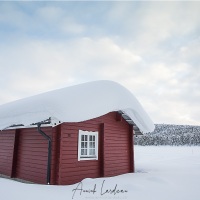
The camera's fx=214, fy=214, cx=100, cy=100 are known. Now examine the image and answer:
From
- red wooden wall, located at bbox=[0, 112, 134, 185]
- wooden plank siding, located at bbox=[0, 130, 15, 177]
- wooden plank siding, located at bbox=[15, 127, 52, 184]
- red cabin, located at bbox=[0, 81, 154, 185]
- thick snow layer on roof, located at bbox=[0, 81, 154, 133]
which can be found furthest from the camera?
wooden plank siding, located at bbox=[0, 130, 15, 177]

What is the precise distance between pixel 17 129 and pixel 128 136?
560cm

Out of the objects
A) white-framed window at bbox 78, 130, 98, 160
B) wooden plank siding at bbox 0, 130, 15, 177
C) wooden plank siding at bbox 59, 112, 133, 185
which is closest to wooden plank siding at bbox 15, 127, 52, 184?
wooden plank siding at bbox 0, 130, 15, 177

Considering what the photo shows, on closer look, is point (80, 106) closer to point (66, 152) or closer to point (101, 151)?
point (66, 152)

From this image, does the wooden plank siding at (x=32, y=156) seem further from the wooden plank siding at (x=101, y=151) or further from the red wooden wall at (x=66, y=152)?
the wooden plank siding at (x=101, y=151)

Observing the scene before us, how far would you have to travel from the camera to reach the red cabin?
7.66 meters

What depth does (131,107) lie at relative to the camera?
31.1ft

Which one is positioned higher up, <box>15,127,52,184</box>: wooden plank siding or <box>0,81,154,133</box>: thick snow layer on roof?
<box>0,81,154,133</box>: thick snow layer on roof

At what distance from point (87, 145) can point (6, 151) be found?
4.28 metres

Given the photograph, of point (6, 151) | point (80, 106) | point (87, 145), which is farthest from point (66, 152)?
point (6, 151)

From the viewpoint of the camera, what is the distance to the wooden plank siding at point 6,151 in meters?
9.88

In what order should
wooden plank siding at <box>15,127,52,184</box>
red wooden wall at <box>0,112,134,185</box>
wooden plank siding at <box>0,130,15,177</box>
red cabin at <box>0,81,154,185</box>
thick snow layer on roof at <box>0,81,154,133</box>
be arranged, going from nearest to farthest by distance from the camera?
thick snow layer on roof at <box>0,81,154,133</box> < red cabin at <box>0,81,154,185</box> < red wooden wall at <box>0,112,134,185</box> < wooden plank siding at <box>15,127,52,184</box> < wooden plank siding at <box>0,130,15,177</box>

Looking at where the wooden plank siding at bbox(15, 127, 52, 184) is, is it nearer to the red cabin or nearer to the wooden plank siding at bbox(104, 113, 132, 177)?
the red cabin

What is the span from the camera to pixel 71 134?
838 centimetres

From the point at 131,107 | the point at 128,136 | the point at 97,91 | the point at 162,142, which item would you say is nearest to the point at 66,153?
the point at 97,91
